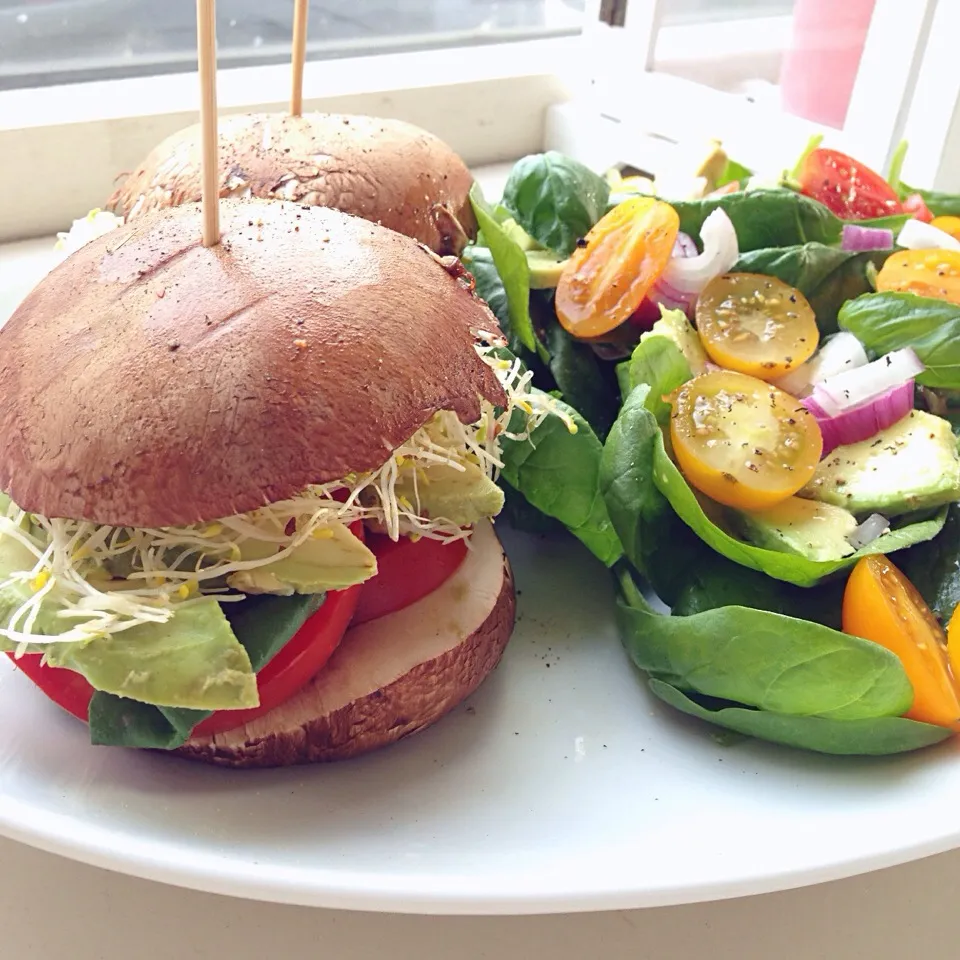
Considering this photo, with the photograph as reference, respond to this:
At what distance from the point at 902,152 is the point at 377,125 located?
116 centimetres

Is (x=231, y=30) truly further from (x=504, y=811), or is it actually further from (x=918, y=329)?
(x=504, y=811)

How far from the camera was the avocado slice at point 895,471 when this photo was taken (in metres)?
1.34

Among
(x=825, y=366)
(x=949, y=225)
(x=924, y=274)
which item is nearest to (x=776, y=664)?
(x=825, y=366)

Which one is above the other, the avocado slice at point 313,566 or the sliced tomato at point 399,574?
the avocado slice at point 313,566

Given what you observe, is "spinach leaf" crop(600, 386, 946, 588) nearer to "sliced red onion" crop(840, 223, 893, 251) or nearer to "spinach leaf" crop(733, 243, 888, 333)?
"spinach leaf" crop(733, 243, 888, 333)

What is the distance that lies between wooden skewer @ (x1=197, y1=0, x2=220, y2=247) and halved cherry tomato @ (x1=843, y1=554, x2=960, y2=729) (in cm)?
89

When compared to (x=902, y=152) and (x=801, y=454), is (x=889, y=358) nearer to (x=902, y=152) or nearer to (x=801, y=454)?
(x=801, y=454)

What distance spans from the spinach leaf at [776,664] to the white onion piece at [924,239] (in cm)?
89

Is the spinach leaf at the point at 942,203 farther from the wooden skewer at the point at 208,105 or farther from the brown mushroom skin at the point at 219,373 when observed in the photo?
the wooden skewer at the point at 208,105

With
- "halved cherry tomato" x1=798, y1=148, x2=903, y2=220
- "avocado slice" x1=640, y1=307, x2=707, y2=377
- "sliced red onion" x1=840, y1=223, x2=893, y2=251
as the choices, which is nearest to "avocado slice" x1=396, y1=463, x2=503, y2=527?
Result: "avocado slice" x1=640, y1=307, x2=707, y2=377

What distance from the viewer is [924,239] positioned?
172 centimetres

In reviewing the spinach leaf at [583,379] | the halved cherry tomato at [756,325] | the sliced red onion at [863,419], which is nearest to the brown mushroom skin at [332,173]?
the spinach leaf at [583,379]

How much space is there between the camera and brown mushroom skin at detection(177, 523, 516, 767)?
3.62 feet

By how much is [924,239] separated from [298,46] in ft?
3.60
